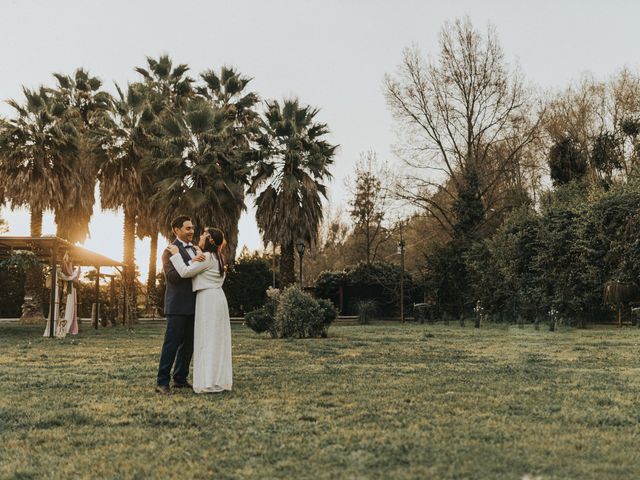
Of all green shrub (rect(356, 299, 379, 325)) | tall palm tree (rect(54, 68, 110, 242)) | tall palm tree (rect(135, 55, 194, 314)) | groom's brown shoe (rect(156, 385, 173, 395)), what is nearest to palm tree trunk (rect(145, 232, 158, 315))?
tall palm tree (rect(135, 55, 194, 314))

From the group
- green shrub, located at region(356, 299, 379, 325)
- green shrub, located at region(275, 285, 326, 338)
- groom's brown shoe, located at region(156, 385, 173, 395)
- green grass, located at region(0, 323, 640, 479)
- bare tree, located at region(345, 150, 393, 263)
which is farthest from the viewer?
bare tree, located at region(345, 150, 393, 263)

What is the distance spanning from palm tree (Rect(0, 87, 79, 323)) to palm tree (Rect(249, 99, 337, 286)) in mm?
7682

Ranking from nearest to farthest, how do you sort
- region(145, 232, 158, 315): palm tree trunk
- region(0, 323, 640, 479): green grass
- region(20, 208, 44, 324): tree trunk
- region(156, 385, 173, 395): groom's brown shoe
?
region(0, 323, 640, 479): green grass < region(156, 385, 173, 395): groom's brown shoe < region(20, 208, 44, 324): tree trunk < region(145, 232, 158, 315): palm tree trunk

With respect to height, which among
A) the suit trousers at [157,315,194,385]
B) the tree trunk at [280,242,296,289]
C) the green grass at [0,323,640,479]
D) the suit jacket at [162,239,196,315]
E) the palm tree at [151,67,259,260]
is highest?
the palm tree at [151,67,259,260]

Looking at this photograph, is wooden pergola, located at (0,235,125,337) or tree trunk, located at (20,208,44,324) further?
tree trunk, located at (20,208,44,324)

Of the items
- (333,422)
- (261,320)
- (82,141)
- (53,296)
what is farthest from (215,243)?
(82,141)

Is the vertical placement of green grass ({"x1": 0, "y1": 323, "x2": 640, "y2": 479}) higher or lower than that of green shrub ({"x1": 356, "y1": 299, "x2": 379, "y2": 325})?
lower

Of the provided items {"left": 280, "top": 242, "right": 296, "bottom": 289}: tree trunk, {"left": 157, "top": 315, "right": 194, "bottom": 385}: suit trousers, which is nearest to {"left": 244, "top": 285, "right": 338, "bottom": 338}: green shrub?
{"left": 157, "top": 315, "right": 194, "bottom": 385}: suit trousers

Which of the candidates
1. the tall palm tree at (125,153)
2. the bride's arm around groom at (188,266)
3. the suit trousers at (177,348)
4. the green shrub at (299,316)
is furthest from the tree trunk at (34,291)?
the bride's arm around groom at (188,266)

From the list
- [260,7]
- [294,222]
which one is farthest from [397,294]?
[260,7]

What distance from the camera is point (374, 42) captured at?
1955cm

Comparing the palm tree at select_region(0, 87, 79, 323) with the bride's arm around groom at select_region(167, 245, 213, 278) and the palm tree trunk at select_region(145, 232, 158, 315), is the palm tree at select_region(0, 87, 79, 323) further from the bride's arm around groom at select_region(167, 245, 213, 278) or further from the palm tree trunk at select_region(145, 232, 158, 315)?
the bride's arm around groom at select_region(167, 245, 213, 278)

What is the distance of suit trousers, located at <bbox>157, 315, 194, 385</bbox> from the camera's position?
8008 millimetres

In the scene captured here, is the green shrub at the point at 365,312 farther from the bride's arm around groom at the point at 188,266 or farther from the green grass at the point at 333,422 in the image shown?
the bride's arm around groom at the point at 188,266
